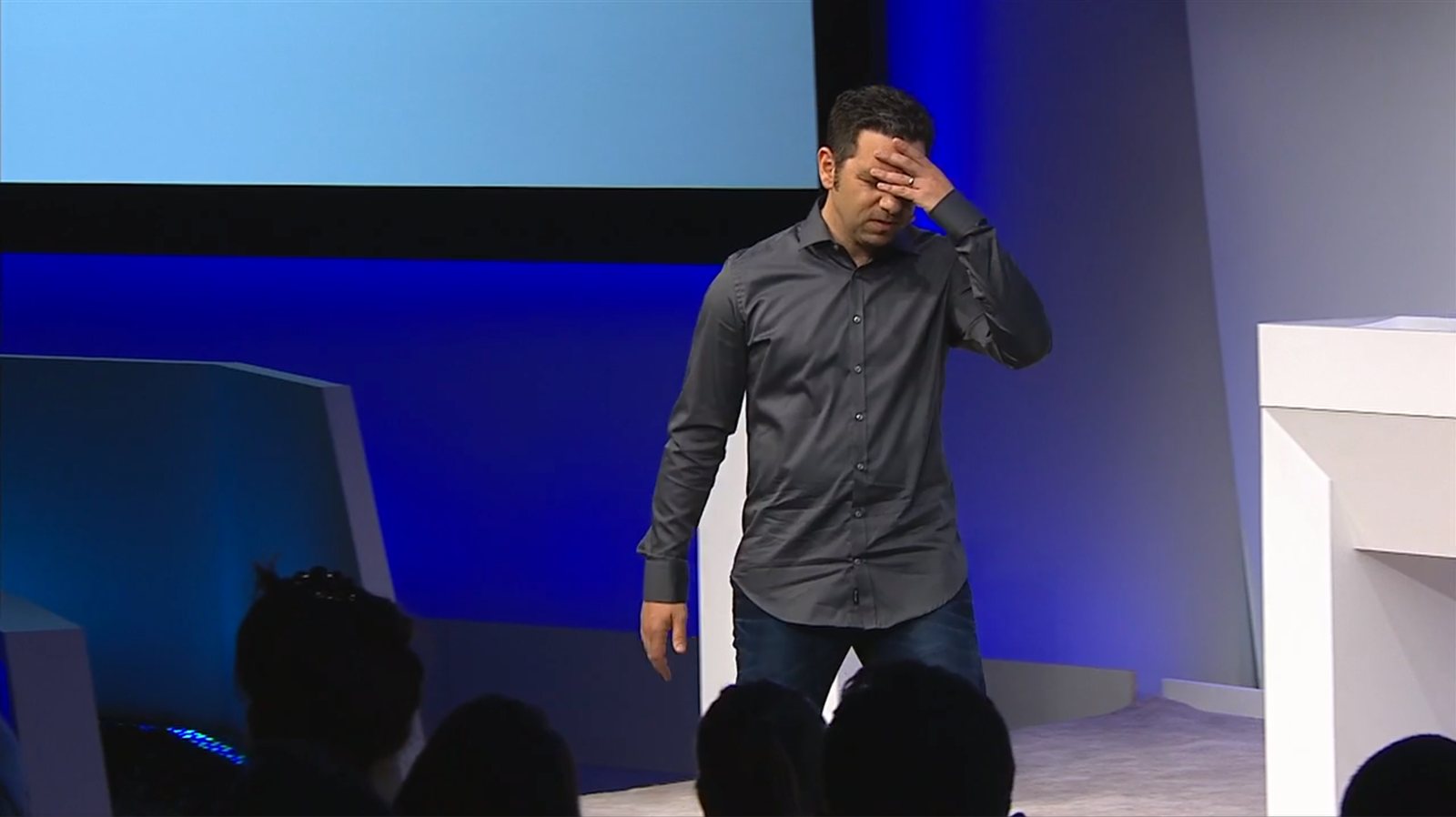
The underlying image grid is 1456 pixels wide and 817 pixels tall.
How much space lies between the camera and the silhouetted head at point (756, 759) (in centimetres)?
157

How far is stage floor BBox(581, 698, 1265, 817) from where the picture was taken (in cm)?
420

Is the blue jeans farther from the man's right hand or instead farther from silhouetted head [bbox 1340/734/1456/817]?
silhouetted head [bbox 1340/734/1456/817]

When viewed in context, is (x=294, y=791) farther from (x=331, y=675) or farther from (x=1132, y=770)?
(x=1132, y=770)

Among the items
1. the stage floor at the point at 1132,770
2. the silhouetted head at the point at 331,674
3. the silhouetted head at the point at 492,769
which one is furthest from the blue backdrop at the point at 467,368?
the silhouetted head at the point at 492,769

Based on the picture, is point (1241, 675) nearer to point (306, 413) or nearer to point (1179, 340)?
point (1179, 340)

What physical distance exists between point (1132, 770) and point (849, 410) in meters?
2.18

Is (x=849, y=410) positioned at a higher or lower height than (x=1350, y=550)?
higher

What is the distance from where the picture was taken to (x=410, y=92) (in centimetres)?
582

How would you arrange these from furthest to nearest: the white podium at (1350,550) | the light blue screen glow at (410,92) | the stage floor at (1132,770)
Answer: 1. the light blue screen glow at (410,92)
2. the stage floor at (1132,770)
3. the white podium at (1350,550)

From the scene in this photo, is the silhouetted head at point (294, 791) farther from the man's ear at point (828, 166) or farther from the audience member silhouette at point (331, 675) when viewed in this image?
the man's ear at point (828, 166)

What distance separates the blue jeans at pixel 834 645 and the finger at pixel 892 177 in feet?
1.71

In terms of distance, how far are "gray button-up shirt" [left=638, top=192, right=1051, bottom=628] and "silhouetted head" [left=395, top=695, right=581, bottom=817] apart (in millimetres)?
1246

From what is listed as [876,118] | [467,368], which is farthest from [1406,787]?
[467,368]

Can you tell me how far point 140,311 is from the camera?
675cm
